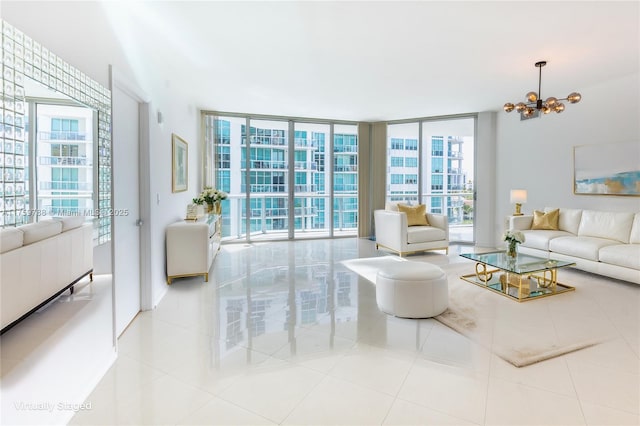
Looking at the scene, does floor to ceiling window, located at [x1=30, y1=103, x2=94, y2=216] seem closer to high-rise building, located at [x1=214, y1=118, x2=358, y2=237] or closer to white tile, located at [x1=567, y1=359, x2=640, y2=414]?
white tile, located at [x1=567, y1=359, x2=640, y2=414]

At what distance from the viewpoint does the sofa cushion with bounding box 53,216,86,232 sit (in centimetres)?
205

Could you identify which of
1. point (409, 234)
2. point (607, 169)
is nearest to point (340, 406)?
point (409, 234)

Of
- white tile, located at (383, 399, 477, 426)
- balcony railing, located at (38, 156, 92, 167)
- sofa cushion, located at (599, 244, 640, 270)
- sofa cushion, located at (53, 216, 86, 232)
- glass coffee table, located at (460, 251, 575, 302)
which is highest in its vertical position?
balcony railing, located at (38, 156, 92, 167)

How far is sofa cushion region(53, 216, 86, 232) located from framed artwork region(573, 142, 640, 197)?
6100mm

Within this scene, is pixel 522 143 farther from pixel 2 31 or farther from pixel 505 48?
pixel 2 31

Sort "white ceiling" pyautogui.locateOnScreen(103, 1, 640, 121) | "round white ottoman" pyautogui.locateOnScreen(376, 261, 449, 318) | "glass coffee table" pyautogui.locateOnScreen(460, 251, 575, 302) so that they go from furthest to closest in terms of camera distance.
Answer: "glass coffee table" pyautogui.locateOnScreen(460, 251, 575, 302) < "round white ottoman" pyautogui.locateOnScreen(376, 261, 449, 318) < "white ceiling" pyautogui.locateOnScreen(103, 1, 640, 121)

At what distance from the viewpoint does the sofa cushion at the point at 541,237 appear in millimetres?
4793

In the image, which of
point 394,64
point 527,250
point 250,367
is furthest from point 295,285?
point 527,250

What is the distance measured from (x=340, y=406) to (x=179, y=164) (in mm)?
3792

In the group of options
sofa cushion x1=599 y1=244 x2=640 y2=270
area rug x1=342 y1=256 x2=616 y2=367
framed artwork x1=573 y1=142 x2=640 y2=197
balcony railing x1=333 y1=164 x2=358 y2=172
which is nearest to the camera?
area rug x1=342 y1=256 x2=616 y2=367

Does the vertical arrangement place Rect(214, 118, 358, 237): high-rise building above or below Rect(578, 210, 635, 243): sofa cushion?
above

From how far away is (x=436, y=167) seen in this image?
23.6 feet

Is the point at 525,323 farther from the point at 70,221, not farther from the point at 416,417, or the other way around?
the point at 70,221

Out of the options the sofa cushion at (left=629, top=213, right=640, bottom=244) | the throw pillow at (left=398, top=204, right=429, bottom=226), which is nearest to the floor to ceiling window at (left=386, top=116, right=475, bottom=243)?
the throw pillow at (left=398, top=204, right=429, bottom=226)
